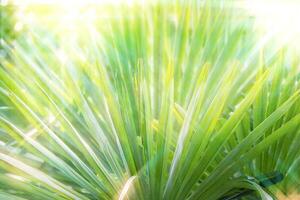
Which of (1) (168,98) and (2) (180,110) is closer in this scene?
(1) (168,98)

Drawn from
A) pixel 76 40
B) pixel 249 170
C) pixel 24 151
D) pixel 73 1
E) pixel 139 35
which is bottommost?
pixel 249 170

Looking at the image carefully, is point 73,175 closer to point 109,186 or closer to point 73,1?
point 109,186

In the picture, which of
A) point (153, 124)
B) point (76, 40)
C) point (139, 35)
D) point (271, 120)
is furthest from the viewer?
point (76, 40)

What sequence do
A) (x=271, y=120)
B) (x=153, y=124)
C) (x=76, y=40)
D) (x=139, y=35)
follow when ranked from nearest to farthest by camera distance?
1. (x=271, y=120)
2. (x=153, y=124)
3. (x=139, y=35)
4. (x=76, y=40)

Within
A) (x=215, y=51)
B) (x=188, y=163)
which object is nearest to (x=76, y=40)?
(x=215, y=51)

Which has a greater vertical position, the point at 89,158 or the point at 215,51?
the point at 215,51

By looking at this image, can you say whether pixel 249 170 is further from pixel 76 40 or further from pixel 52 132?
pixel 76 40
